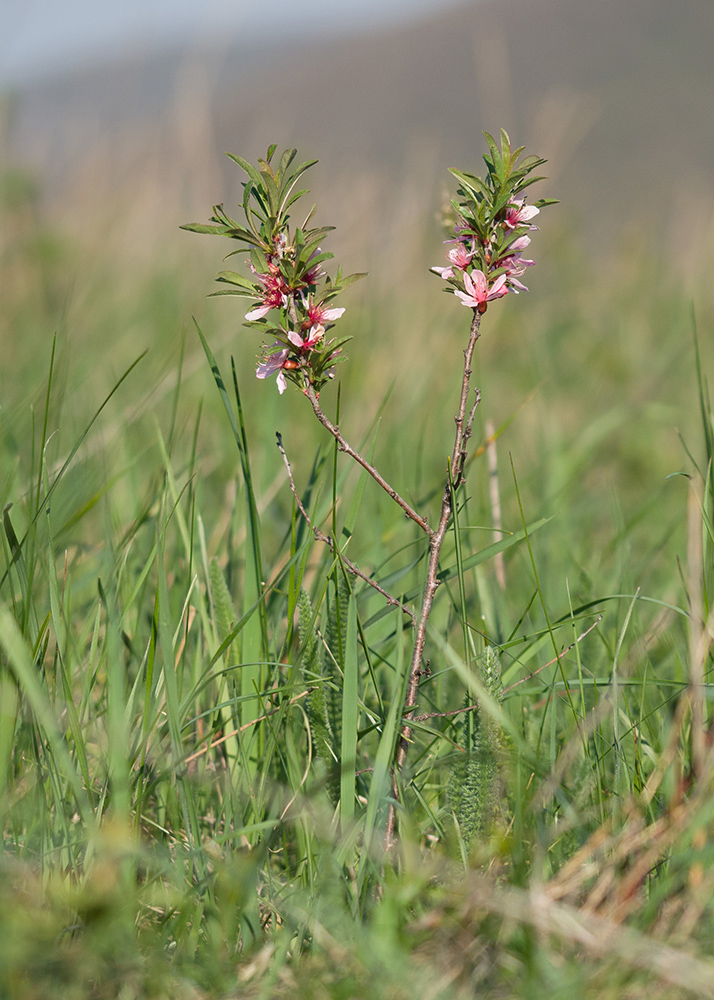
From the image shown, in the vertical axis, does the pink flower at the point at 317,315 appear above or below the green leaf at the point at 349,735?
above

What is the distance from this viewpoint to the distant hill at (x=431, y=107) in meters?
4.56

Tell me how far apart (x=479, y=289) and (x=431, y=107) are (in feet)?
70.9

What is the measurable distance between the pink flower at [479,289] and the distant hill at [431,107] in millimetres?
2687

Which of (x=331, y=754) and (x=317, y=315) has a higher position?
(x=317, y=315)

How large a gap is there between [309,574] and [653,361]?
110 inches

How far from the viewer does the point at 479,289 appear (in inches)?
40.1

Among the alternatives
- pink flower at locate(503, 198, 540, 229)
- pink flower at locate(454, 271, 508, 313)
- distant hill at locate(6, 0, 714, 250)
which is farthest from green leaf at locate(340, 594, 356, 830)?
distant hill at locate(6, 0, 714, 250)

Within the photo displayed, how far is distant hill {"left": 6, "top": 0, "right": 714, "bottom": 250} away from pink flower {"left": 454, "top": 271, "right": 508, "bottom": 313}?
106 inches

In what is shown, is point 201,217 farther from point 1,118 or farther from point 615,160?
point 615,160

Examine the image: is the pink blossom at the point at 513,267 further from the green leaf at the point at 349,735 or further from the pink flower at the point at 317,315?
the green leaf at the point at 349,735

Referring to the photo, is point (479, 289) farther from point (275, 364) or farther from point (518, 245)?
point (275, 364)

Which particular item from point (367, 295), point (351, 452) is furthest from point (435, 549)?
point (367, 295)

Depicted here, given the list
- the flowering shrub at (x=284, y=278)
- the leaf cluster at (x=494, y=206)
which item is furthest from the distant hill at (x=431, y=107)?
the flowering shrub at (x=284, y=278)

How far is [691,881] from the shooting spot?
0.85m
